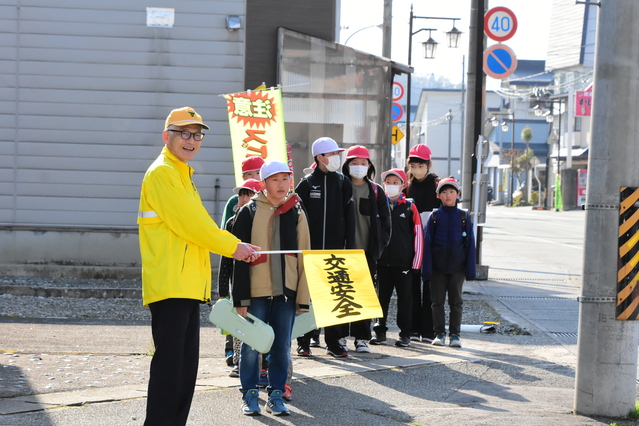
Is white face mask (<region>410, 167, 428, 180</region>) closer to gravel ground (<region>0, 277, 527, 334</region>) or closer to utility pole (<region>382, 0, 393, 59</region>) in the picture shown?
gravel ground (<region>0, 277, 527, 334</region>)

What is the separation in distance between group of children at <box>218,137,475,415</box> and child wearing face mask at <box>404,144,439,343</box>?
11 millimetres

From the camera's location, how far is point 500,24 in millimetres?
15352

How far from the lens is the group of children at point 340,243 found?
5957mm

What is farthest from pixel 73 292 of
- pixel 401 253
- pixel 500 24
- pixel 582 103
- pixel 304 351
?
pixel 582 103

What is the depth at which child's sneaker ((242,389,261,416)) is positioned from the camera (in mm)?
5902

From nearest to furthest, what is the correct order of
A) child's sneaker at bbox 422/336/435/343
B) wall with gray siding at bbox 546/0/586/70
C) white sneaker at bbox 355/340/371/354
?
white sneaker at bbox 355/340/371/354
child's sneaker at bbox 422/336/435/343
wall with gray siding at bbox 546/0/586/70

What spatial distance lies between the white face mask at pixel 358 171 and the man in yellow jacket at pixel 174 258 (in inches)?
131

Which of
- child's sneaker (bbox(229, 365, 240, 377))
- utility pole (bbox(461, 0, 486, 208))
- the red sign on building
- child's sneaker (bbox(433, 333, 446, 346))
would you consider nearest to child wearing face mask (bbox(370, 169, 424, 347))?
child's sneaker (bbox(433, 333, 446, 346))

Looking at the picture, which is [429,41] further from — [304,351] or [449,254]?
[304,351]

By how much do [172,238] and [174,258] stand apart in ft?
0.37

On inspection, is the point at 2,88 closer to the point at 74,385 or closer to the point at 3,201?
the point at 3,201

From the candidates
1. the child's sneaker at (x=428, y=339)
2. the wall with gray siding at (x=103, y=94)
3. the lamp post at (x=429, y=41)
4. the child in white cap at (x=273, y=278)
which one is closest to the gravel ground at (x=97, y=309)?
Answer: the child's sneaker at (x=428, y=339)

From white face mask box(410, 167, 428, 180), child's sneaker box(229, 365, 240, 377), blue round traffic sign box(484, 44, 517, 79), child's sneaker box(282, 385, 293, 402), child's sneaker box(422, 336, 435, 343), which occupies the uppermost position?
blue round traffic sign box(484, 44, 517, 79)

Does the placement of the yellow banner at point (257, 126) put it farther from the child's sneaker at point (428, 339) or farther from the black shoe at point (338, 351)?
the child's sneaker at point (428, 339)
